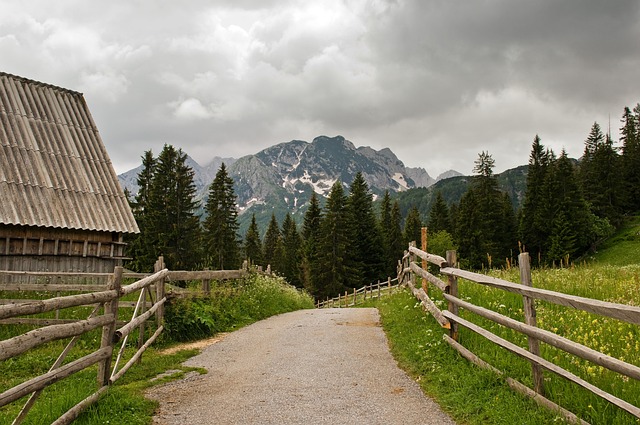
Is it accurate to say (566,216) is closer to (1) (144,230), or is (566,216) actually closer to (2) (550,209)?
(2) (550,209)

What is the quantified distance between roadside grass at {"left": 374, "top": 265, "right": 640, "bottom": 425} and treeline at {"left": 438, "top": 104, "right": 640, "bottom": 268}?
157 ft

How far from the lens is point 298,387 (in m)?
7.53

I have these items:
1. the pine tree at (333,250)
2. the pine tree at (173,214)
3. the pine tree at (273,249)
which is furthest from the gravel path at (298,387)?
the pine tree at (273,249)

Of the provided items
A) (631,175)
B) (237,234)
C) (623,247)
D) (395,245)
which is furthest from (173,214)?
(631,175)

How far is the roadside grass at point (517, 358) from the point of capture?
5.34 m

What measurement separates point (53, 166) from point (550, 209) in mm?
61200

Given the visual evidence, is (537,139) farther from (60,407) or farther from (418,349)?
(60,407)

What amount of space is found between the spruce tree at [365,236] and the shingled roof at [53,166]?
4062 cm

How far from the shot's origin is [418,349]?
30.2 feet

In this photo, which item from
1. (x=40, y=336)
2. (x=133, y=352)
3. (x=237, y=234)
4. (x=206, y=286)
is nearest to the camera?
(x=40, y=336)

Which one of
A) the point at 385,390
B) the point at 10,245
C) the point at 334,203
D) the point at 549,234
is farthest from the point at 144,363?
the point at 549,234

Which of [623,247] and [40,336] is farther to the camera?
[623,247]

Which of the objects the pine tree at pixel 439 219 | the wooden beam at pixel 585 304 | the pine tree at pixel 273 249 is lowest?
the pine tree at pixel 273 249

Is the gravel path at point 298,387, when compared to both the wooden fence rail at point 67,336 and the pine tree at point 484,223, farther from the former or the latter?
the pine tree at point 484,223
